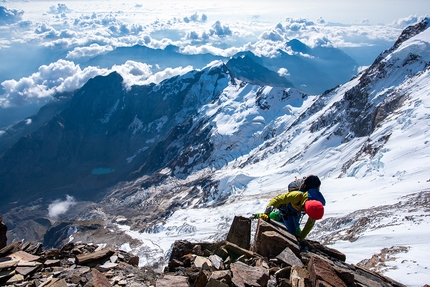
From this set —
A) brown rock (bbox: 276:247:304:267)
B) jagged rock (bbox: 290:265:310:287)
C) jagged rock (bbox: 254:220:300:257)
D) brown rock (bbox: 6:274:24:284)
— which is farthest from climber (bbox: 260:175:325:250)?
brown rock (bbox: 6:274:24:284)

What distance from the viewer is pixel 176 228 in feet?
443

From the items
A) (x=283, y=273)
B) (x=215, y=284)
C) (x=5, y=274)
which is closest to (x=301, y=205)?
(x=283, y=273)

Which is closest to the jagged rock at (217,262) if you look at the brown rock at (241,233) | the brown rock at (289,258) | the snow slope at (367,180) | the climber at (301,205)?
the brown rock at (241,233)

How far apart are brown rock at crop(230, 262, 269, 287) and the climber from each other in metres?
3.78

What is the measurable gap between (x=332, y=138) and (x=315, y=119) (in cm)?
3657

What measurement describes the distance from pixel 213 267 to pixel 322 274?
5.00 m

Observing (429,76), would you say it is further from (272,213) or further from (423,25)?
(272,213)

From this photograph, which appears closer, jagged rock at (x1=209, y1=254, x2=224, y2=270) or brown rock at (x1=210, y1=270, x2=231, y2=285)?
brown rock at (x1=210, y1=270, x2=231, y2=285)

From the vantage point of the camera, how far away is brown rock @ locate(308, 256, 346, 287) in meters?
11.9

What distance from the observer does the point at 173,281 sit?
13438 millimetres

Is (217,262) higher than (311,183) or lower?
lower

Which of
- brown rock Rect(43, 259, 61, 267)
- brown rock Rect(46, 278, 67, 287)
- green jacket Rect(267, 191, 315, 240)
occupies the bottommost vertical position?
brown rock Rect(43, 259, 61, 267)

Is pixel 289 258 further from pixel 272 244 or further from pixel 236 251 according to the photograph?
pixel 236 251

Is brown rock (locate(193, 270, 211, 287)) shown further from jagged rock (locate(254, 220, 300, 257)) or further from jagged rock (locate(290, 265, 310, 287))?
jagged rock (locate(254, 220, 300, 257))
